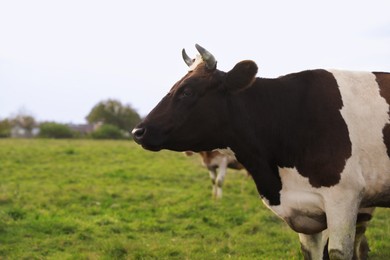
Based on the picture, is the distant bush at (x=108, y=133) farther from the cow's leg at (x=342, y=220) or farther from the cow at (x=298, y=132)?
the cow's leg at (x=342, y=220)

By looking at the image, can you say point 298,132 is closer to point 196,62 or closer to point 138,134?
point 196,62

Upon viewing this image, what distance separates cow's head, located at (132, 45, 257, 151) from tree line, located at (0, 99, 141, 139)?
4279 centimetres

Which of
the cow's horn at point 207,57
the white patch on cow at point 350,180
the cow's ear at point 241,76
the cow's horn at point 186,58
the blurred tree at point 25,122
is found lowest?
the white patch on cow at point 350,180

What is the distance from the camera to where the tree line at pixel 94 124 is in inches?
1863

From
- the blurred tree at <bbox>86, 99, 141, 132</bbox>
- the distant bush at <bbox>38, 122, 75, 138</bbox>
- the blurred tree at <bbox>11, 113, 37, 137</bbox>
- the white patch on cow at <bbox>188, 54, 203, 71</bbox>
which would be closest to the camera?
the white patch on cow at <bbox>188, 54, 203, 71</bbox>

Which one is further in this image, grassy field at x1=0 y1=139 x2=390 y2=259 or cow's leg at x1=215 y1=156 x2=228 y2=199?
cow's leg at x1=215 y1=156 x2=228 y2=199

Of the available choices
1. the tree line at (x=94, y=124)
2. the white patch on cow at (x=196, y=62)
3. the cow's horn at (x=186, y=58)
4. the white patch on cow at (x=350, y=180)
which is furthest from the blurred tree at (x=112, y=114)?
the white patch on cow at (x=350, y=180)

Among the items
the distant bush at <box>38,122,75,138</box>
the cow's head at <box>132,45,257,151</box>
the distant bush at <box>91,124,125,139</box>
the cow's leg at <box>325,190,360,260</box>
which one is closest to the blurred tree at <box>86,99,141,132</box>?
the distant bush at <box>38,122,75,138</box>

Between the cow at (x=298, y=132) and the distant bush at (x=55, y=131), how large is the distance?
43907 millimetres

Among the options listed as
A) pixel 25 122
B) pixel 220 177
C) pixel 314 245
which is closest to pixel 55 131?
pixel 25 122

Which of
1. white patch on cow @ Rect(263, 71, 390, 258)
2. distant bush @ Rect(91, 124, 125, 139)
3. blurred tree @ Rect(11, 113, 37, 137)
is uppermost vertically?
blurred tree @ Rect(11, 113, 37, 137)

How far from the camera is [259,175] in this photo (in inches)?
186

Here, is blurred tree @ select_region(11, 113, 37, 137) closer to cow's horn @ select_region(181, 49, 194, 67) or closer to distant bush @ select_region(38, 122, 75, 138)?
distant bush @ select_region(38, 122, 75, 138)

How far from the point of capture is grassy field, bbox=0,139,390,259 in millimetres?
7965
